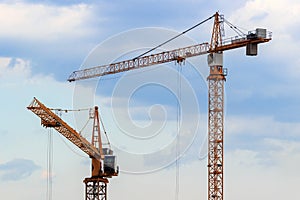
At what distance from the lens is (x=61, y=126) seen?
599 ft

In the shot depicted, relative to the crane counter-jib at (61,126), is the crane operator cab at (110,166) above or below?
below

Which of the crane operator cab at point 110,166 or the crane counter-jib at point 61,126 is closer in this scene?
the crane counter-jib at point 61,126

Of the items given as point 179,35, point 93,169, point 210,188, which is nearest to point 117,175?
point 93,169

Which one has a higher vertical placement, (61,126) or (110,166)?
(61,126)

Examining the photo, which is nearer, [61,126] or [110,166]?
[61,126]

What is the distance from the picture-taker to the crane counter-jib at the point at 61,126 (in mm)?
178750

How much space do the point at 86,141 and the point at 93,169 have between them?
268 inches

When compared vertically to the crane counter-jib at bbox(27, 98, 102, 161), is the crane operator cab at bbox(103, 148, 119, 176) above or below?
below

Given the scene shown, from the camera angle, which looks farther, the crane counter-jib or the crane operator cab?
Answer: the crane operator cab

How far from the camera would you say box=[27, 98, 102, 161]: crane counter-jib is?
179 metres

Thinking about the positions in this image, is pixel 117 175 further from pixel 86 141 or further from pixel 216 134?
pixel 216 134

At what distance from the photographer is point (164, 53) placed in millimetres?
196625

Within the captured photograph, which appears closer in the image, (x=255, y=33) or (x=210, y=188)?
(x=255, y=33)

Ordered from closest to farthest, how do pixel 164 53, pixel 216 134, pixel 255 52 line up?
pixel 255 52
pixel 216 134
pixel 164 53
